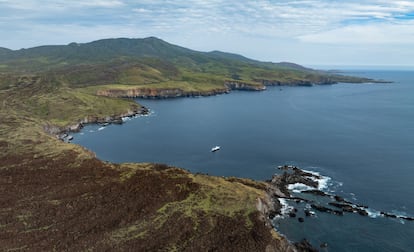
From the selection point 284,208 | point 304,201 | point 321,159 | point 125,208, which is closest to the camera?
point 125,208

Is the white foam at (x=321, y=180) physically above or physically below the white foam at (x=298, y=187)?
above

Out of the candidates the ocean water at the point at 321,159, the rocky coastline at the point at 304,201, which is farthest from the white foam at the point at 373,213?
the rocky coastline at the point at 304,201

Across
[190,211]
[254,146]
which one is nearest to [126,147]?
[254,146]

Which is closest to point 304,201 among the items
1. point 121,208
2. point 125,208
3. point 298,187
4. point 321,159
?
point 298,187

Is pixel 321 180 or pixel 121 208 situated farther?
pixel 321 180

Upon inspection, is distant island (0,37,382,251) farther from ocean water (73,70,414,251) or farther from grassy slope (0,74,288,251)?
ocean water (73,70,414,251)

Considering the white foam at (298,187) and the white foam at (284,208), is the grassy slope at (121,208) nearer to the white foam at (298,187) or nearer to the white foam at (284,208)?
the white foam at (284,208)

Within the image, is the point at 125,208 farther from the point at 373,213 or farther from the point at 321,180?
the point at 321,180

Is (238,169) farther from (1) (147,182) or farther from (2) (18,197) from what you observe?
(2) (18,197)
